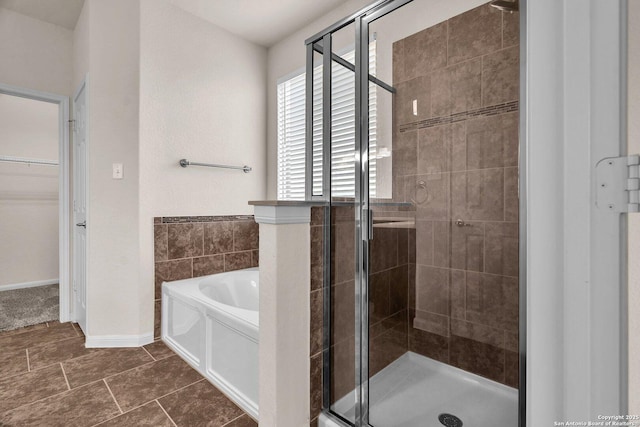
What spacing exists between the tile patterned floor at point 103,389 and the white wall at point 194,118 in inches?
16.3

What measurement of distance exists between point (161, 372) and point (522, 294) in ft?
6.37

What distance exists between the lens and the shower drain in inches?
40.5

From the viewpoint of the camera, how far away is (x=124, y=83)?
222 centimetres

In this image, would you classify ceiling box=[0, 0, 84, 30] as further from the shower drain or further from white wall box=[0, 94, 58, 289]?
the shower drain

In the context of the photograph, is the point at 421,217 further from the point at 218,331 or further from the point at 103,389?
the point at 103,389

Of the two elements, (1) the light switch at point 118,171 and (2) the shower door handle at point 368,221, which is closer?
(2) the shower door handle at point 368,221

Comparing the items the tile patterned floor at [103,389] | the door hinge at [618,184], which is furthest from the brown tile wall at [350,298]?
the door hinge at [618,184]

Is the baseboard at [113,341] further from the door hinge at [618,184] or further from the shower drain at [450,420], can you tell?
the door hinge at [618,184]

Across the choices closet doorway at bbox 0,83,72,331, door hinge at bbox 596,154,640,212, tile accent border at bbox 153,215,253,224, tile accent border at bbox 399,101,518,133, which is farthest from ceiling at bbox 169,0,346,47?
door hinge at bbox 596,154,640,212

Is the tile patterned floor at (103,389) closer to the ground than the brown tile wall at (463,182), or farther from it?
closer to the ground

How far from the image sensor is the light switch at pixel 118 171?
2.19 meters

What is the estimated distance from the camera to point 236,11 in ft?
8.21

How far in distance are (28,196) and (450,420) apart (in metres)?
4.82

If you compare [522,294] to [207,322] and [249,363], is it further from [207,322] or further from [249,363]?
[207,322]
